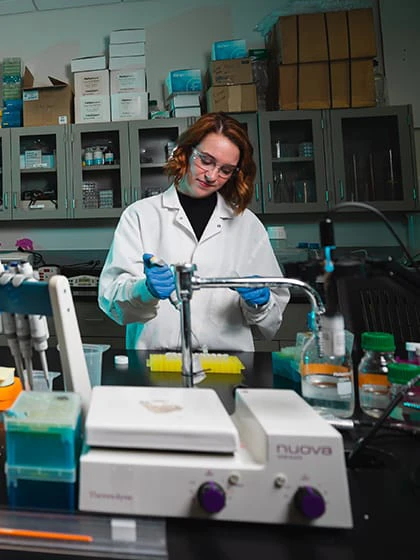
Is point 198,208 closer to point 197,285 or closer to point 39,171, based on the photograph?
point 197,285

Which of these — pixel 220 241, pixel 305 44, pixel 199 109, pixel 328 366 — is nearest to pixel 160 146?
pixel 199 109

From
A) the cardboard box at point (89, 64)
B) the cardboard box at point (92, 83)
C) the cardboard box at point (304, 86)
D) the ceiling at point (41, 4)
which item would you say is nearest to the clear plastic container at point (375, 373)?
the cardboard box at point (304, 86)

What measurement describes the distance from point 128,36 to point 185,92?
0.63 metres

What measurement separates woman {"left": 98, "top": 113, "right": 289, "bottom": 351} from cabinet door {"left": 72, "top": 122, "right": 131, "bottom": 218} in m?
1.36

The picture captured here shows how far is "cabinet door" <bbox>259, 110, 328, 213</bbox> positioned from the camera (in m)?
2.65

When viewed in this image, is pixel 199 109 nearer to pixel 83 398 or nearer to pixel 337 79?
pixel 337 79

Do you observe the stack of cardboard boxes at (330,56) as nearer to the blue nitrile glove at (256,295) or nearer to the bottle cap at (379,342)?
the blue nitrile glove at (256,295)

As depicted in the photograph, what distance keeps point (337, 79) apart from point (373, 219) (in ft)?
3.30

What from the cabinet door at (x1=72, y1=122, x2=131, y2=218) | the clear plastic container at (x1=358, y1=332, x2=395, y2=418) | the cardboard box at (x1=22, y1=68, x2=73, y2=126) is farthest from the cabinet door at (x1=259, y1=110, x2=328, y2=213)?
the clear plastic container at (x1=358, y1=332, x2=395, y2=418)

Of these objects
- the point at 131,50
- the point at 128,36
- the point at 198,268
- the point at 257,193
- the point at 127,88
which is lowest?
the point at 198,268

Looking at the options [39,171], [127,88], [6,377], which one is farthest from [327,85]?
[6,377]

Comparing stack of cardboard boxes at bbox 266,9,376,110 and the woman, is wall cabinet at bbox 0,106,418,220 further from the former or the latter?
the woman

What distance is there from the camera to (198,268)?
4.67 ft

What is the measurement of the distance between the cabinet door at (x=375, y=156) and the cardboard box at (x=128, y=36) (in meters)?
1.48
